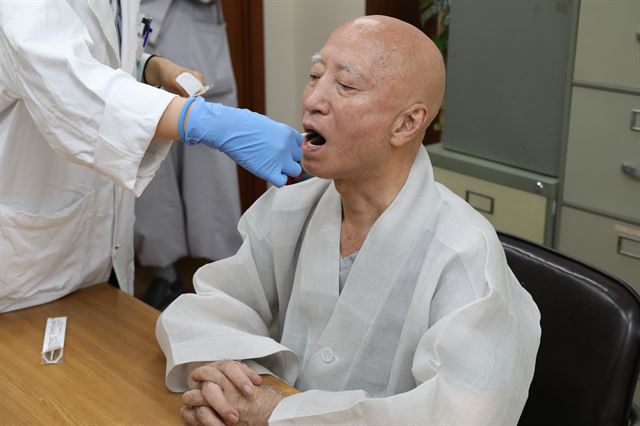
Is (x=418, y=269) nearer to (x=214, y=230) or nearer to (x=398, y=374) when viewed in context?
(x=398, y=374)

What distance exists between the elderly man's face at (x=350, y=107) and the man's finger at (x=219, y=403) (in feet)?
1.28

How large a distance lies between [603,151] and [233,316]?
139 cm

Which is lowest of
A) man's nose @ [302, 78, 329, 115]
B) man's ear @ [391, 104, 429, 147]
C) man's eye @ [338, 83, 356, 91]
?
man's ear @ [391, 104, 429, 147]

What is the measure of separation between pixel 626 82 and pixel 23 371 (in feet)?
5.70

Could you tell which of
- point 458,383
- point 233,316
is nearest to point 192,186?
point 233,316

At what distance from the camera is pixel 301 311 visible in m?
1.49

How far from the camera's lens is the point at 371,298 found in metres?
1.38

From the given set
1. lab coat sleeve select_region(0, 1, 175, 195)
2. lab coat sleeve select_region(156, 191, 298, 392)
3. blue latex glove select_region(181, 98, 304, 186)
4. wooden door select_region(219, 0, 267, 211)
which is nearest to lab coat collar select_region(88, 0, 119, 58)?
lab coat sleeve select_region(0, 1, 175, 195)

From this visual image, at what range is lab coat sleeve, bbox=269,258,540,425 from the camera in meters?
1.18

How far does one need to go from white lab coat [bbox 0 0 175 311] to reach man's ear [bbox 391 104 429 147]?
386mm

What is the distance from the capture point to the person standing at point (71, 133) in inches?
55.0

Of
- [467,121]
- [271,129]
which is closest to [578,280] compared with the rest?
[271,129]

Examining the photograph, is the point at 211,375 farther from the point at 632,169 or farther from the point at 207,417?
the point at 632,169

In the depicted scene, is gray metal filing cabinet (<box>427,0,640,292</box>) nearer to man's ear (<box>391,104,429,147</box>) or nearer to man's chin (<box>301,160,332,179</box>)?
man's ear (<box>391,104,429,147</box>)
